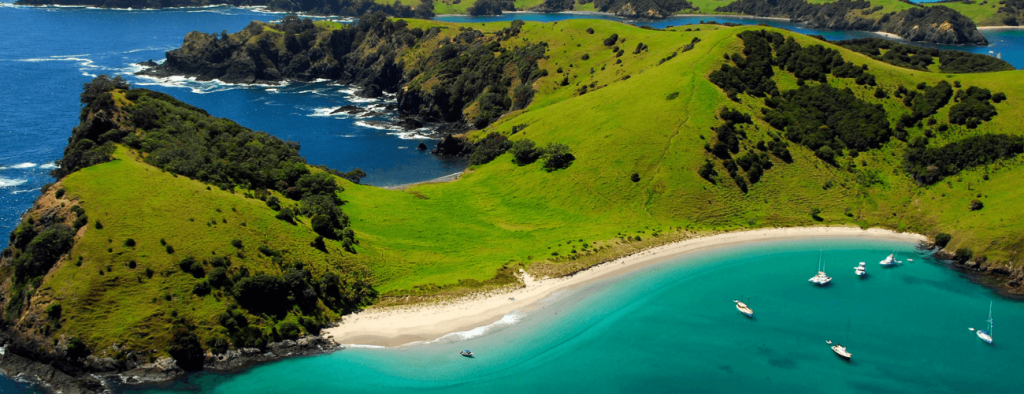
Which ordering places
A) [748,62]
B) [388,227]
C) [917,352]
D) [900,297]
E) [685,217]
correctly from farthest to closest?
[748,62] < [685,217] < [388,227] < [900,297] < [917,352]

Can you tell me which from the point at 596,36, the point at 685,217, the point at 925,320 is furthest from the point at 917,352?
the point at 596,36

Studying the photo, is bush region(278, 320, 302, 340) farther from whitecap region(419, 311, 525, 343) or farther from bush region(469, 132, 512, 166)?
bush region(469, 132, 512, 166)

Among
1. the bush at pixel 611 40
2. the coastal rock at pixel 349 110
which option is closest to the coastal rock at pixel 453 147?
the coastal rock at pixel 349 110

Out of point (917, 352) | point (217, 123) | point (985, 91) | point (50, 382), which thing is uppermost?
point (985, 91)

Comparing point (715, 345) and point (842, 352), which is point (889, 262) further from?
point (715, 345)

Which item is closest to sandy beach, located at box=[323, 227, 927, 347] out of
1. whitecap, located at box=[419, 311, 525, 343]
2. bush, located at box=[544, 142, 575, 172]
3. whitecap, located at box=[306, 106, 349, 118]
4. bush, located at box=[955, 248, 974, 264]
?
whitecap, located at box=[419, 311, 525, 343]

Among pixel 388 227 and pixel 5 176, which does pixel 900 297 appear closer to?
pixel 388 227

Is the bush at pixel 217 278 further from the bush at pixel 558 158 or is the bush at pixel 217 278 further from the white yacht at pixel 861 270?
the white yacht at pixel 861 270
